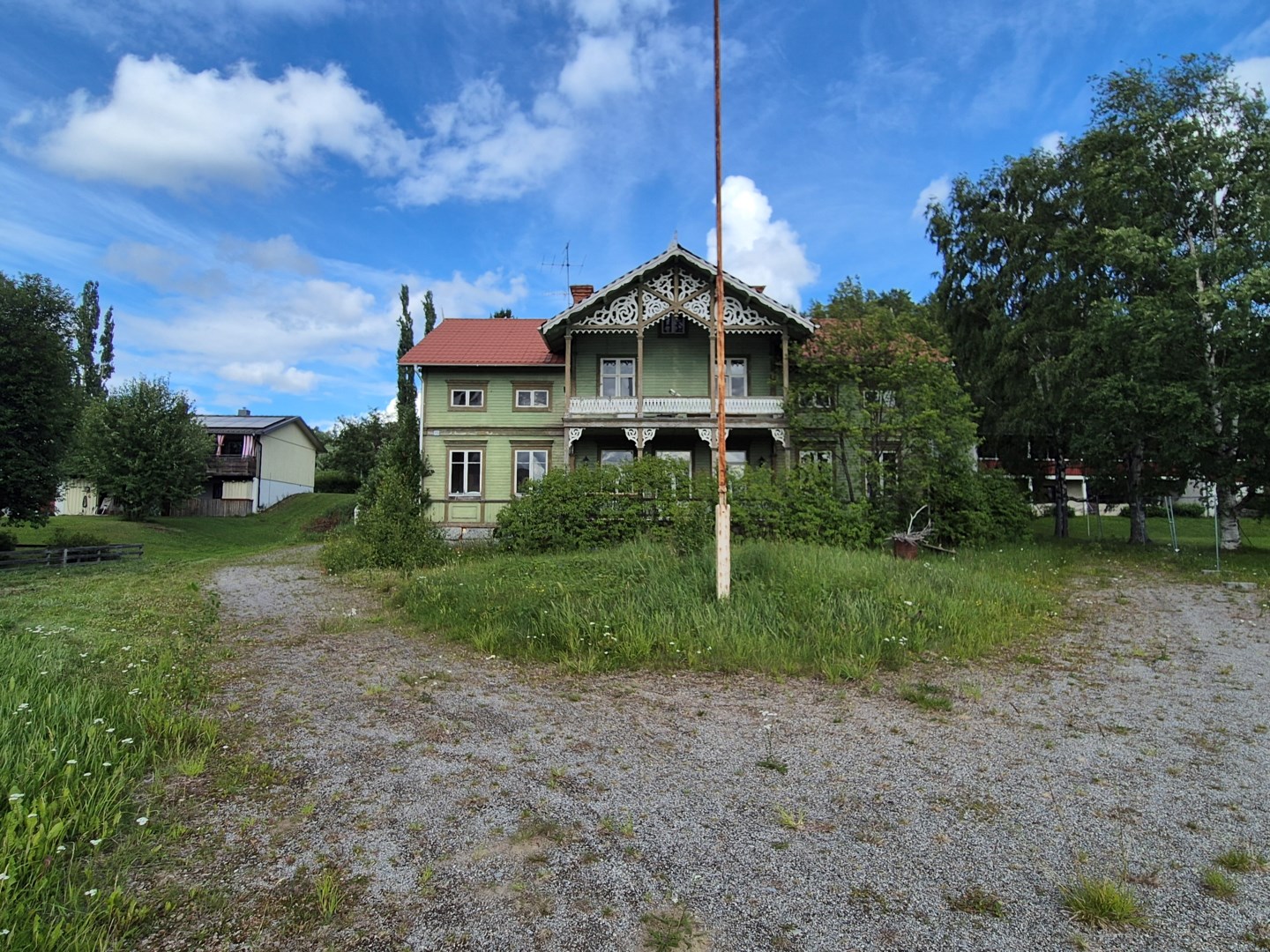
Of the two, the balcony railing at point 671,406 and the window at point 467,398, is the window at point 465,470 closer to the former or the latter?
the window at point 467,398

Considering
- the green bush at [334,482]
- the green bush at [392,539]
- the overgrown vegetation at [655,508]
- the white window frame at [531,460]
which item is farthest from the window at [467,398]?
the green bush at [334,482]

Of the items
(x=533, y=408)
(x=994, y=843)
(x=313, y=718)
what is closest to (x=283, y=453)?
(x=533, y=408)

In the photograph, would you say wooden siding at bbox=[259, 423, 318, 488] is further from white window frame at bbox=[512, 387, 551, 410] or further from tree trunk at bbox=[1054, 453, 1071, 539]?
tree trunk at bbox=[1054, 453, 1071, 539]

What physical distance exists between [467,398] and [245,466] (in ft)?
87.6

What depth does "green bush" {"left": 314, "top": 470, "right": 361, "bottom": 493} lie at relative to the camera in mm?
53250

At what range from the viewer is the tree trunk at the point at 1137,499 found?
20.5 m

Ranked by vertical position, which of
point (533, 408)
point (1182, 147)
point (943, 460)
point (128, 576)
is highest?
point (1182, 147)

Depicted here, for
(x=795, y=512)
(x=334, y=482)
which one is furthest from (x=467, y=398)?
(x=334, y=482)

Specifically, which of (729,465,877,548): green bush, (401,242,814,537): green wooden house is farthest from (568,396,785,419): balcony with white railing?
(729,465,877,548): green bush

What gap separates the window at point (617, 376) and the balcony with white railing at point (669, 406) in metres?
1.92

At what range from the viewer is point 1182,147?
704 inches

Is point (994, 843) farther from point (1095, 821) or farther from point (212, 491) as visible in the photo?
point (212, 491)

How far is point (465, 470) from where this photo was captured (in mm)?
23531

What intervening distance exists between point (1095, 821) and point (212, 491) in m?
49.3
